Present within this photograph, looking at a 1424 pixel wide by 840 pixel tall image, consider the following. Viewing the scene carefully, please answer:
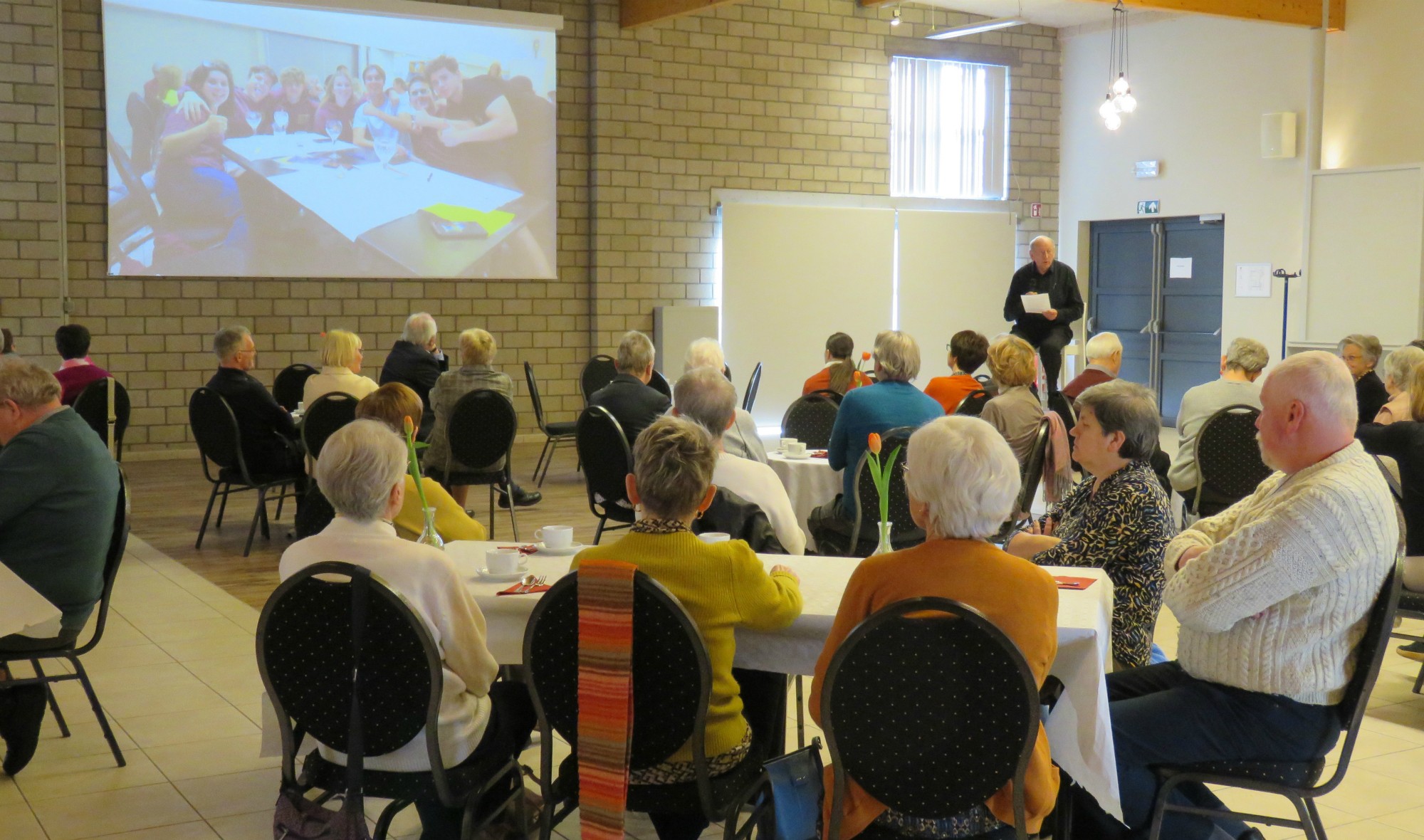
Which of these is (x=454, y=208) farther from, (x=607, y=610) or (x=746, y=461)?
(x=607, y=610)

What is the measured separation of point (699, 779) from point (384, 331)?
8.86m

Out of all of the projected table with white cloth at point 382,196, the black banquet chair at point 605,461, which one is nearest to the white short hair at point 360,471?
the black banquet chair at point 605,461

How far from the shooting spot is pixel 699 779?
237cm

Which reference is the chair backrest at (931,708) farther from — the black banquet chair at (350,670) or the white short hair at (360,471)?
the white short hair at (360,471)

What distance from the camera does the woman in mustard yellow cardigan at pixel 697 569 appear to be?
240cm

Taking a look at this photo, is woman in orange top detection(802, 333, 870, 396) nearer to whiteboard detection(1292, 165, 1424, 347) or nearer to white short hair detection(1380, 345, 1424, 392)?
white short hair detection(1380, 345, 1424, 392)

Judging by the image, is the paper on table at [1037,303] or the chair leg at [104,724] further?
the paper on table at [1037,303]

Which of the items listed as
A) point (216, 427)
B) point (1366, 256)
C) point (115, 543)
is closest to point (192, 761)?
point (115, 543)

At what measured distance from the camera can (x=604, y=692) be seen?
2.31m

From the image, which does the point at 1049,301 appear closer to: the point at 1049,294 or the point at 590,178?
the point at 1049,294

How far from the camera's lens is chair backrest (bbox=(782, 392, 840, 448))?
252 inches

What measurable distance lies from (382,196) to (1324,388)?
908cm

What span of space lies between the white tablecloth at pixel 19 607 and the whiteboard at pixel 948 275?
34.4ft

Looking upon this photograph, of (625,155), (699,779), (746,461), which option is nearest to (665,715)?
(699,779)
